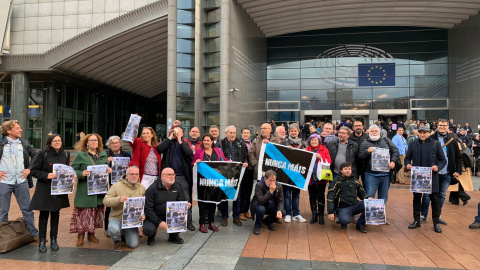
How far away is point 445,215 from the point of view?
7742 millimetres

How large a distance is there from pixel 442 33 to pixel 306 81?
40.2 ft

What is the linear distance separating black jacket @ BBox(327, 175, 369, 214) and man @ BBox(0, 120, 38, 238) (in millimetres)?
5329

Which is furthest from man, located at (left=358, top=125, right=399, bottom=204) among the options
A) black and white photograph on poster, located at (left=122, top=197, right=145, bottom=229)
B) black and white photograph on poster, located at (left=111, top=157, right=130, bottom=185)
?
black and white photograph on poster, located at (left=111, top=157, right=130, bottom=185)

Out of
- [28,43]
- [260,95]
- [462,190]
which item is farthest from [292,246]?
[28,43]

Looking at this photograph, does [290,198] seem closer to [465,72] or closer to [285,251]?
[285,251]

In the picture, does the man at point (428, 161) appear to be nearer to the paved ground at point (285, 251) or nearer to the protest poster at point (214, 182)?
the paved ground at point (285, 251)

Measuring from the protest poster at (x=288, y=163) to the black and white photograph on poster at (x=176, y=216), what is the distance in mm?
1948

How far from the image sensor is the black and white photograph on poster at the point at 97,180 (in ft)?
18.5

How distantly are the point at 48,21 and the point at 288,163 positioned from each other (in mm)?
31419

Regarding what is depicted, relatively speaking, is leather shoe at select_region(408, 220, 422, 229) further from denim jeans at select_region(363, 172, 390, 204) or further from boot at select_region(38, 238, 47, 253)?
boot at select_region(38, 238, 47, 253)

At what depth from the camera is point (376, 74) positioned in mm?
30109

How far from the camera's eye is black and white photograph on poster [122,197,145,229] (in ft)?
17.0

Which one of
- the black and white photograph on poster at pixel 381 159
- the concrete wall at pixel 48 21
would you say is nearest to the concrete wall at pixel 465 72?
the black and white photograph on poster at pixel 381 159

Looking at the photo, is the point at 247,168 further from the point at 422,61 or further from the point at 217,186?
the point at 422,61
